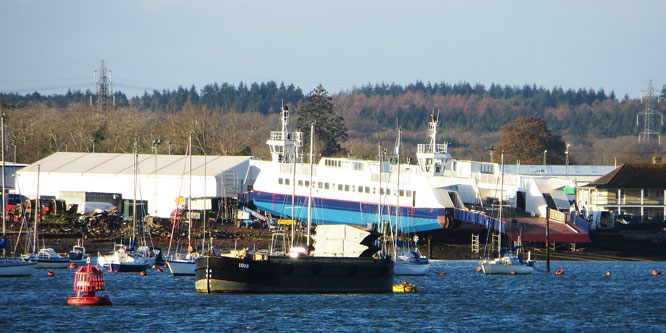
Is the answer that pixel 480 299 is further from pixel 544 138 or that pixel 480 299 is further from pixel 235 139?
pixel 544 138

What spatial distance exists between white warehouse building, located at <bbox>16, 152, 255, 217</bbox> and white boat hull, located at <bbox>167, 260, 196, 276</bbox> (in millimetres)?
27476

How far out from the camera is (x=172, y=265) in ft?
201

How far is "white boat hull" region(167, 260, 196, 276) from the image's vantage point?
6130 cm

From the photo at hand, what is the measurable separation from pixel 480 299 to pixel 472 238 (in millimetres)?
29481

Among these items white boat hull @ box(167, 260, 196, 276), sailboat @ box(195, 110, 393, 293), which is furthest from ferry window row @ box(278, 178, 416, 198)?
sailboat @ box(195, 110, 393, 293)

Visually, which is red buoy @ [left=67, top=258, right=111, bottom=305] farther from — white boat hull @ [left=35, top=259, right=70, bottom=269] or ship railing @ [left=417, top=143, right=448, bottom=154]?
ship railing @ [left=417, top=143, right=448, bottom=154]

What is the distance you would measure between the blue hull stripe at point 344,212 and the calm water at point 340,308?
Answer: 1786 cm

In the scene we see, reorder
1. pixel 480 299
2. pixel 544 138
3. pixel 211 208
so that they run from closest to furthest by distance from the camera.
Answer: pixel 480 299
pixel 211 208
pixel 544 138

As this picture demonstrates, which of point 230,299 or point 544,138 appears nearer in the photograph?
point 230,299

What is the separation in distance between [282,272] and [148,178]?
1887 inches

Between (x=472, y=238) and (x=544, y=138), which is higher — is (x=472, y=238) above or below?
below

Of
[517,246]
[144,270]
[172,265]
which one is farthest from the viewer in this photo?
[517,246]

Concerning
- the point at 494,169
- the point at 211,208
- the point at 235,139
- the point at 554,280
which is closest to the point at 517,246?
the point at 554,280

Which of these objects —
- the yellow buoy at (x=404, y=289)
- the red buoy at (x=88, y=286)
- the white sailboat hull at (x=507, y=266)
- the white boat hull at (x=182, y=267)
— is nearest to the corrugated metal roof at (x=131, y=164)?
the white sailboat hull at (x=507, y=266)
